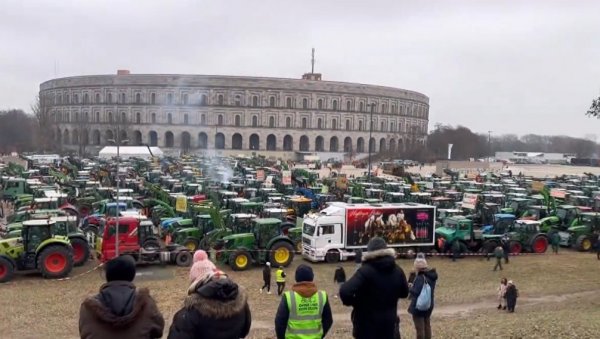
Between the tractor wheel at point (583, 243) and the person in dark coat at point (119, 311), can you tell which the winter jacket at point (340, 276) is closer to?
the tractor wheel at point (583, 243)

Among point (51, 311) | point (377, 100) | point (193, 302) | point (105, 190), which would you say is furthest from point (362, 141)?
point (193, 302)

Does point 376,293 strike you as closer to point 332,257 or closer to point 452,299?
point 452,299

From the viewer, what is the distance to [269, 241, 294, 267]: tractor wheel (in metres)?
21.3

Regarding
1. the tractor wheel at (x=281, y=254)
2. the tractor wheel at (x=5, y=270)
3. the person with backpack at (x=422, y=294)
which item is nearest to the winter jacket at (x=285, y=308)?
the person with backpack at (x=422, y=294)

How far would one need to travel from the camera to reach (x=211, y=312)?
447 cm

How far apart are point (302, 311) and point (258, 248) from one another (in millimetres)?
16549

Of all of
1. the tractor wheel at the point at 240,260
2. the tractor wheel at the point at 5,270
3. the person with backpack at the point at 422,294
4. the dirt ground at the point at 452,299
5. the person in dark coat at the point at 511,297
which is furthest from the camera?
the tractor wheel at the point at 240,260

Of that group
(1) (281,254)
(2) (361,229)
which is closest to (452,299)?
(2) (361,229)

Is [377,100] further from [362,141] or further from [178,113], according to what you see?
[178,113]

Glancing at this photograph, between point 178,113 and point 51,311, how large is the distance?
315 ft

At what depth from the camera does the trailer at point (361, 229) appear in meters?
22.5

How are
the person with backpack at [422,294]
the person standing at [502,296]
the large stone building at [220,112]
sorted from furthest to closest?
1. the large stone building at [220,112]
2. the person standing at [502,296]
3. the person with backpack at [422,294]

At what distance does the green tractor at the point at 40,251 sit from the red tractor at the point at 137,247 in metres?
1.53

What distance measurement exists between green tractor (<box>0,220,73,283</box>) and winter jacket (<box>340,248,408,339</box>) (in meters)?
15.6
